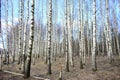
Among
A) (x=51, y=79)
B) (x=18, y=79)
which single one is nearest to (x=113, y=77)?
(x=51, y=79)

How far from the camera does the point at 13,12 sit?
31.1 meters

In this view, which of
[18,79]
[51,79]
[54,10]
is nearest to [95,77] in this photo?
[51,79]

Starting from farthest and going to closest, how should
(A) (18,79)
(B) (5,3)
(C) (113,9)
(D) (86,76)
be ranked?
1. (C) (113,9)
2. (B) (5,3)
3. (D) (86,76)
4. (A) (18,79)

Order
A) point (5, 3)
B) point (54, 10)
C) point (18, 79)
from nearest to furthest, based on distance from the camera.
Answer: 1. point (18, 79)
2. point (5, 3)
3. point (54, 10)

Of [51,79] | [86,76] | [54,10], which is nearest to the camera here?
[51,79]

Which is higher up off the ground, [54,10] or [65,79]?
[54,10]

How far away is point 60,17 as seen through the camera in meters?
34.3

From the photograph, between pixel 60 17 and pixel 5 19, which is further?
pixel 60 17

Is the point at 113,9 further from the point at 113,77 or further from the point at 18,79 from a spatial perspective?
the point at 18,79

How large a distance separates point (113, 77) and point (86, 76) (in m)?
2.05

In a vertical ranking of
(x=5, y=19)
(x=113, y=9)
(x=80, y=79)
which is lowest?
(x=80, y=79)

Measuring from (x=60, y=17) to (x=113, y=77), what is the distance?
70.0ft

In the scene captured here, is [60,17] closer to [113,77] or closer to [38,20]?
[38,20]

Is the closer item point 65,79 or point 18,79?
point 18,79
